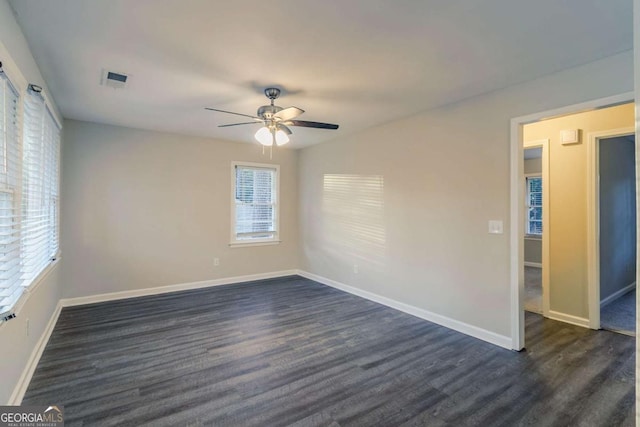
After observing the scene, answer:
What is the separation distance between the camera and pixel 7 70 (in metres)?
1.83

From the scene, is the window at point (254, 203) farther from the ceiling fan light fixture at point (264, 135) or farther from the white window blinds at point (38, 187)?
the ceiling fan light fixture at point (264, 135)

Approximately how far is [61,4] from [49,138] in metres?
1.87

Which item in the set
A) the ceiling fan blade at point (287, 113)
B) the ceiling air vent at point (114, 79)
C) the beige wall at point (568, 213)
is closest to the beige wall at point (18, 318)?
the ceiling air vent at point (114, 79)

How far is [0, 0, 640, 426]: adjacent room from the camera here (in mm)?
2031

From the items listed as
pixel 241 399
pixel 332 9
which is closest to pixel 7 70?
pixel 332 9

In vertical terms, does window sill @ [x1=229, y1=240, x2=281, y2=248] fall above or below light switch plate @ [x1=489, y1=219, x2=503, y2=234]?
below

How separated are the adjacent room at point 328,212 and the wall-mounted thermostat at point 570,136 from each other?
2 centimetres

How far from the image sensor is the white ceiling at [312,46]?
6.14 ft

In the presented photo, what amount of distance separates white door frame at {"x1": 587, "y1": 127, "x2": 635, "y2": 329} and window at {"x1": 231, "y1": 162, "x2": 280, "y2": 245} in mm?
4667

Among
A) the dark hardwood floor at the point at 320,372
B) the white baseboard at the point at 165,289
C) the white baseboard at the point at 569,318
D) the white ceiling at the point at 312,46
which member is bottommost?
the dark hardwood floor at the point at 320,372

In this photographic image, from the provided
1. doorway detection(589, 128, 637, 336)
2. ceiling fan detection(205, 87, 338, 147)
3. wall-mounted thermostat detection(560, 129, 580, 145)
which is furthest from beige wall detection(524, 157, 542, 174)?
ceiling fan detection(205, 87, 338, 147)

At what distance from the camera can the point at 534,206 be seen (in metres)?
7.28

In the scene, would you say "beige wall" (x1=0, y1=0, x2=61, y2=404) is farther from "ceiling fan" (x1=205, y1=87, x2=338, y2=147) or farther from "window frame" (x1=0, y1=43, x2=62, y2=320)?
"ceiling fan" (x1=205, y1=87, x2=338, y2=147)

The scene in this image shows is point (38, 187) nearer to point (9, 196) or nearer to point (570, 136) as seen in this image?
point (9, 196)
